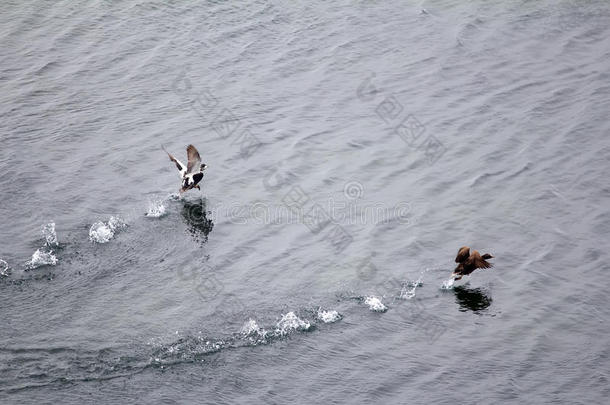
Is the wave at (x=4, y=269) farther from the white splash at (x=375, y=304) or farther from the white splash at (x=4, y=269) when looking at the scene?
the white splash at (x=375, y=304)

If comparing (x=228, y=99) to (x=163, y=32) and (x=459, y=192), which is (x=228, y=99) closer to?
(x=163, y=32)

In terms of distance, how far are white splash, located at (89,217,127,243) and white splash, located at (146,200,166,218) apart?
888 mm

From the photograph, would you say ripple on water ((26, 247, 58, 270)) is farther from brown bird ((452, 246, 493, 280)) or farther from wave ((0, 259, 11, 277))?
brown bird ((452, 246, 493, 280))

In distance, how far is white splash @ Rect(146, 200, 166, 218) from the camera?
20.3 meters

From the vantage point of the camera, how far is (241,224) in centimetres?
2028

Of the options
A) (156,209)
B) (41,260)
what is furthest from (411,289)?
(41,260)

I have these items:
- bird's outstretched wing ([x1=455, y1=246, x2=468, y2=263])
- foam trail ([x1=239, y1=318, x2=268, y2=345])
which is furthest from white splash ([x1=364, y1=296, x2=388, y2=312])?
foam trail ([x1=239, y1=318, x2=268, y2=345])

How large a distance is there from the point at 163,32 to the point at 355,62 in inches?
327

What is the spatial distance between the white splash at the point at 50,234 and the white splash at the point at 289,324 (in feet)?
21.6

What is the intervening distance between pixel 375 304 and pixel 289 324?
2.20 meters

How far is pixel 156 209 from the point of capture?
20484mm

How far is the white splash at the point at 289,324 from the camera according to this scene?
16281 millimetres

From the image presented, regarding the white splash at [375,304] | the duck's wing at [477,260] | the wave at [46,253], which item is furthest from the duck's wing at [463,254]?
the wave at [46,253]

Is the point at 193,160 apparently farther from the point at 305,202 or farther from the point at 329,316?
the point at 329,316
